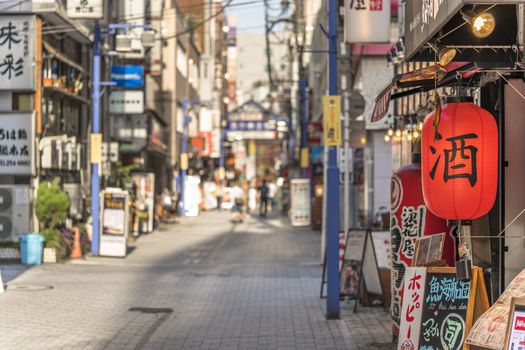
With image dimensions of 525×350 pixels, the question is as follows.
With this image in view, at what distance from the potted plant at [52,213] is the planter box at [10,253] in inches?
28.9

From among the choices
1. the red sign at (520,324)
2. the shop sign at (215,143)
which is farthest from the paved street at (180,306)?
Result: the shop sign at (215,143)

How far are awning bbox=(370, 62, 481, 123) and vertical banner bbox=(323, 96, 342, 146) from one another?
455 cm

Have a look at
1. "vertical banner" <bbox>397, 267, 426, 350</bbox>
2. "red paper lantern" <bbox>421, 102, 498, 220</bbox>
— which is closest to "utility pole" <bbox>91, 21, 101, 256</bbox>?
"vertical banner" <bbox>397, 267, 426, 350</bbox>

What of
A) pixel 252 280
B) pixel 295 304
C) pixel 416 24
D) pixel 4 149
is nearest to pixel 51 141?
pixel 4 149

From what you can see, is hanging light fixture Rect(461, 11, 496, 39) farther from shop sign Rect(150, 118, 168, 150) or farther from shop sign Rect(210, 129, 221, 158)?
shop sign Rect(210, 129, 221, 158)

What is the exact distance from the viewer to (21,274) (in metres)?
21.1

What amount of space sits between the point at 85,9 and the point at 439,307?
17782 millimetres

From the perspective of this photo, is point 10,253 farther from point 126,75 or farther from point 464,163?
point 464,163

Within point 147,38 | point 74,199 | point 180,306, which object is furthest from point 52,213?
point 180,306

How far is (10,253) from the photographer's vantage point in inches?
933

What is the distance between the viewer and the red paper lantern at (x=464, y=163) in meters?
8.30

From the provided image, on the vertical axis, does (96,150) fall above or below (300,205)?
above

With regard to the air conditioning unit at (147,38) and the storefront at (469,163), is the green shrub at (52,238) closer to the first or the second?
the air conditioning unit at (147,38)

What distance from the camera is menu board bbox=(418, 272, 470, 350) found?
8.38 meters
